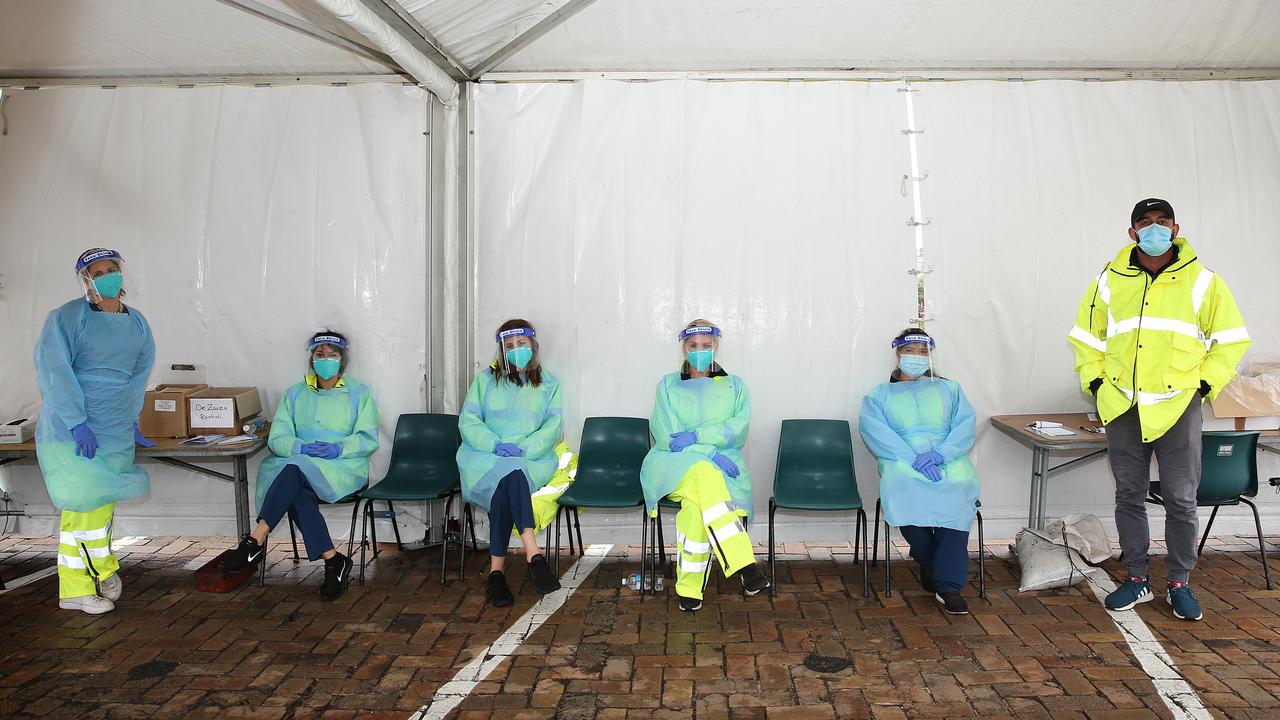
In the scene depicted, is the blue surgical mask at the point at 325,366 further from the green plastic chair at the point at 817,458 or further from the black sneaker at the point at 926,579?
the black sneaker at the point at 926,579

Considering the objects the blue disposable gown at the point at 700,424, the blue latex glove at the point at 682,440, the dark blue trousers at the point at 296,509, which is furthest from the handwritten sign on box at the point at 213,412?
the blue latex glove at the point at 682,440

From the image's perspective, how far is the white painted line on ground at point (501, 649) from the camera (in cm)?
294

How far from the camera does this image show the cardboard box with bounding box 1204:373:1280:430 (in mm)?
4184

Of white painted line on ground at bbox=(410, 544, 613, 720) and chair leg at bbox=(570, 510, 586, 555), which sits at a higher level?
chair leg at bbox=(570, 510, 586, 555)

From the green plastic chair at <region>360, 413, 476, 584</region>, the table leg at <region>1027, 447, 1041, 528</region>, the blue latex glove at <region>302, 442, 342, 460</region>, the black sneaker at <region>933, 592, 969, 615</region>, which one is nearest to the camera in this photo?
the black sneaker at <region>933, 592, 969, 615</region>

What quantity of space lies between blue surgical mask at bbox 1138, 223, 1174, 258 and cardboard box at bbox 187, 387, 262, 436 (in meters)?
4.58

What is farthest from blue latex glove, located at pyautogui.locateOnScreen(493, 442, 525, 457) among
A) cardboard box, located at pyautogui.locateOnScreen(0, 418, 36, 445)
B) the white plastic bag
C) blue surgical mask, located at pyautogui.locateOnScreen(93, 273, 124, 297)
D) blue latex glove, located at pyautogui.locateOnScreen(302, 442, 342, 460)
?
the white plastic bag

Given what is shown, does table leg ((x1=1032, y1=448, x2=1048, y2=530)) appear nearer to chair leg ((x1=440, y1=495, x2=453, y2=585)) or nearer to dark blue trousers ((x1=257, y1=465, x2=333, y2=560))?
chair leg ((x1=440, y1=495, x2=453, y2=585))

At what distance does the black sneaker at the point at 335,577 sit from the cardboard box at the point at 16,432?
5.94 ft

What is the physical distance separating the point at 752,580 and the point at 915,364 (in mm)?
1391

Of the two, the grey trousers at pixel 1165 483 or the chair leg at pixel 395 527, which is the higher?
the grey trousers at pixel 1165 483

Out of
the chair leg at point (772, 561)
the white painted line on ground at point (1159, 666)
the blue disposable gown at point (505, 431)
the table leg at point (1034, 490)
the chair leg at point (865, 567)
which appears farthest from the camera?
the table leg at point (1034, 490)

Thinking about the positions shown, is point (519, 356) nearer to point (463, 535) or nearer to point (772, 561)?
point (463, 535)

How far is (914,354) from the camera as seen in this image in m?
4.23
